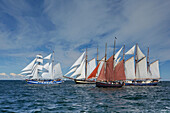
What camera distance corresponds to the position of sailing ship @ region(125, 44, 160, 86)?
7869 centimetres

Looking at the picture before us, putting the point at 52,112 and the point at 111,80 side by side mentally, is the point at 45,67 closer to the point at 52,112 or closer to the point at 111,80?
the point at 111,80

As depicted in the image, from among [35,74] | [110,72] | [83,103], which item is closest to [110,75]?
[110,72]

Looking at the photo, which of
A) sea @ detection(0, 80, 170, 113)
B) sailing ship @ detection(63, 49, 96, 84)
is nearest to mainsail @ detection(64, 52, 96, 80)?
sailing ship @ detection(63, 49, 96, 84)

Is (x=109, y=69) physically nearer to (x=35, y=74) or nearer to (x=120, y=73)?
(x=120, y=73)

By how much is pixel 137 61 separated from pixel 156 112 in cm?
6990

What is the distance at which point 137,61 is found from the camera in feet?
283

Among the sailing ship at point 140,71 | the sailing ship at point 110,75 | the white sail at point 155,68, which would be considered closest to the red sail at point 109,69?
the sailing ship at point 110,75

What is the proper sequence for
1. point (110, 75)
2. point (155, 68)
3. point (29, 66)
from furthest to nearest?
point (29, 66) < point (155, 68) < point (110, 75)

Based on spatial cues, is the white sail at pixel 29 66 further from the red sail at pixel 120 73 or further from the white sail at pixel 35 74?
the red sail at pixel 120 73

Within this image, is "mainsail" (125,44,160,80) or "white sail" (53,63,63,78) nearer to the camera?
"mainsail" (125,44,160,80)

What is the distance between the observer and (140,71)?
83125 millimetres

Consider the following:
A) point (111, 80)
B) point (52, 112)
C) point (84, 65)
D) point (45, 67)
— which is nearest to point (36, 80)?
point (45, 67)

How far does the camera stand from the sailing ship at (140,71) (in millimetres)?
78688

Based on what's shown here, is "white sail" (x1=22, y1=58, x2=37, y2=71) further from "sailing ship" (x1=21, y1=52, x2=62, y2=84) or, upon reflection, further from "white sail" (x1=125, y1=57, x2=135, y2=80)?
"white sail" (x1=125, y1=57, x2=135, y2=80)
